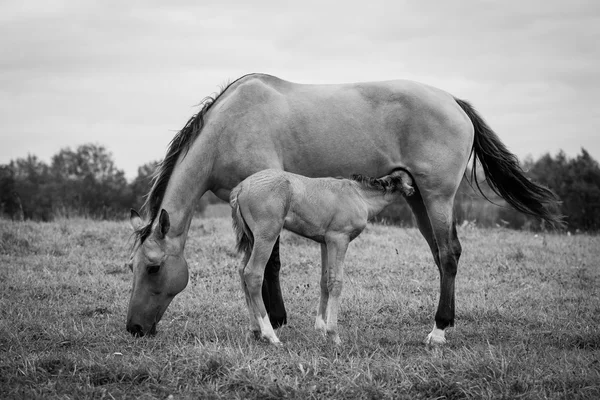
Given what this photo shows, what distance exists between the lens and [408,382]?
4.48 metres

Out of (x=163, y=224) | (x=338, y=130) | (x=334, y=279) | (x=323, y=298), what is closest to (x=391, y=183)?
(x=338, y=130)

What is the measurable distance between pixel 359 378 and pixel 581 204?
31.7 m

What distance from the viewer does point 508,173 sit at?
25.4 ft

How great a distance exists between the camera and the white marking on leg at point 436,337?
6062mm

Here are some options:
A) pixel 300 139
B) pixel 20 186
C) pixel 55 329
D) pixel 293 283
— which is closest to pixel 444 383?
pixel 300 139

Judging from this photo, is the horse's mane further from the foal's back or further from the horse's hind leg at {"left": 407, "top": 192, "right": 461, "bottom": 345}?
the horse's hind leg at {"left": 407, "top": 192, "right": 461, "bottom": 345}

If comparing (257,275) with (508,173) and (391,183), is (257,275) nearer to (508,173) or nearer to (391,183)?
(391,183)

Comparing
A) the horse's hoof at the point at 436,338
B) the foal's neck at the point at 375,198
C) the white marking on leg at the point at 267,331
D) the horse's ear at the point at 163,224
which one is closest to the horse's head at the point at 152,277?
the horse's ear at the point at 163,224

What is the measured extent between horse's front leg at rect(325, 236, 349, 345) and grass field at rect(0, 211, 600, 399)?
0.17m

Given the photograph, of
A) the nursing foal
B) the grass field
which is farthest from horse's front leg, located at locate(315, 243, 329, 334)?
the grass field

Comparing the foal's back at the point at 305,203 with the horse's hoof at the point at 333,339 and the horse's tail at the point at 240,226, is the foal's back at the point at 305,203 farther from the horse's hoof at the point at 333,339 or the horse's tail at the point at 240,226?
the horse's hoof at the point at 333,339

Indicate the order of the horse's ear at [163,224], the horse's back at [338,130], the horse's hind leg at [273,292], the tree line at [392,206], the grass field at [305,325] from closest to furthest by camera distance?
the grass field at [305,325], the horse's ear at [163,224], the horse's back at [338,130], the horse's hind leg at [273,292], the tree line at [392,206]

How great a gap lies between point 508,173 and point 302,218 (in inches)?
125

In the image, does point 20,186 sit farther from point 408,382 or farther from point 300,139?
point 408,382
